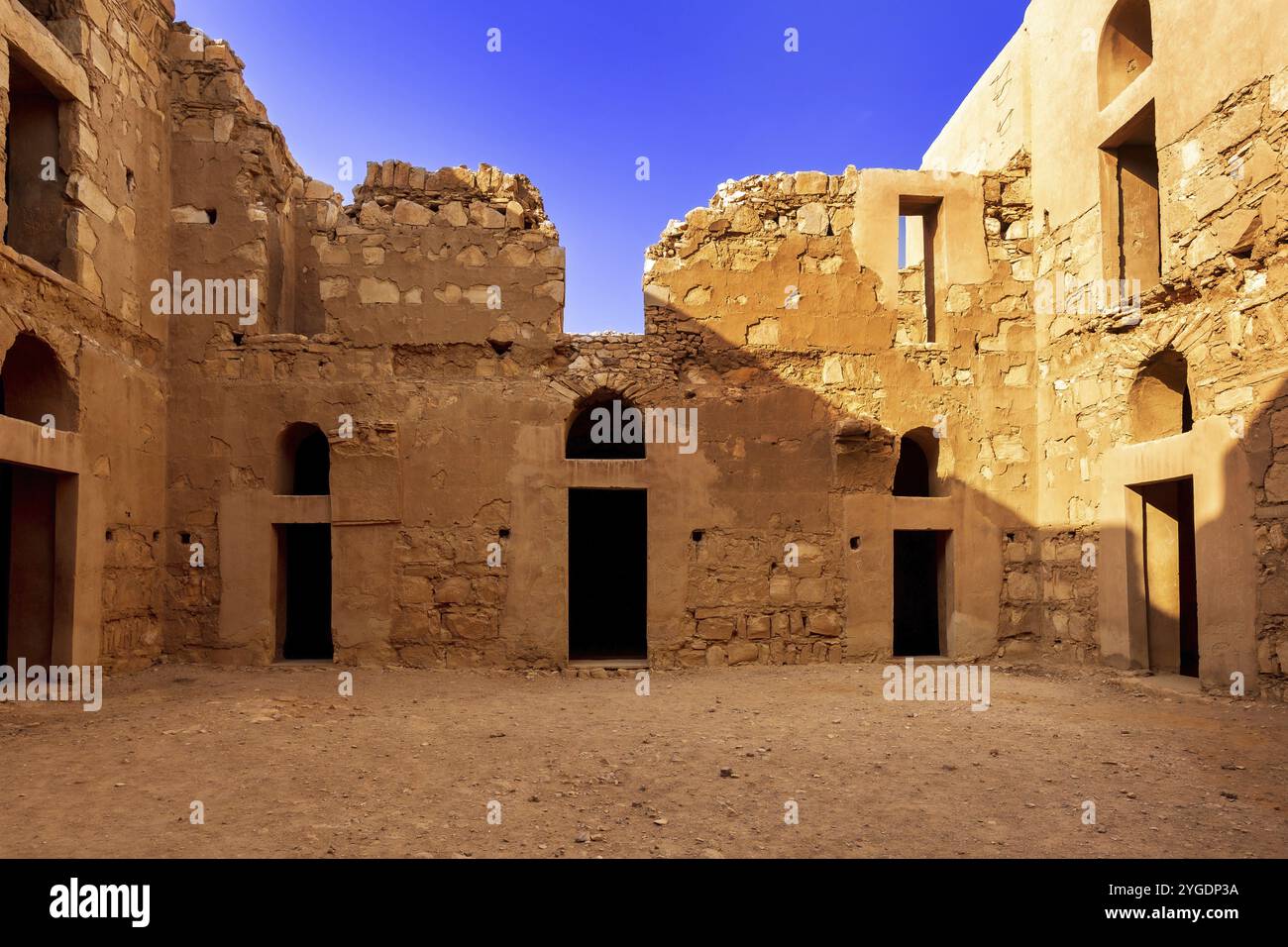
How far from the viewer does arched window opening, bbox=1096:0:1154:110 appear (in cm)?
845

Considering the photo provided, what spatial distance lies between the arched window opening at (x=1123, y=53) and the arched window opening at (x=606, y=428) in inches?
239

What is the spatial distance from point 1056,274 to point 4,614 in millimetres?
11814

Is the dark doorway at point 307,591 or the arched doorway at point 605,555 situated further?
the arched doorway at point 605,555

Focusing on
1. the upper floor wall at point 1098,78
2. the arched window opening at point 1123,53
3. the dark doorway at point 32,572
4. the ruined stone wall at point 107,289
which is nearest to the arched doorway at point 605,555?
the ruined stone wall at point 107,289

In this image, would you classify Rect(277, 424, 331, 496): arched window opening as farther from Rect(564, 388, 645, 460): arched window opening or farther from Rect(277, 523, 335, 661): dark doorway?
Rect(564, 388, 645, 460): arched window opening

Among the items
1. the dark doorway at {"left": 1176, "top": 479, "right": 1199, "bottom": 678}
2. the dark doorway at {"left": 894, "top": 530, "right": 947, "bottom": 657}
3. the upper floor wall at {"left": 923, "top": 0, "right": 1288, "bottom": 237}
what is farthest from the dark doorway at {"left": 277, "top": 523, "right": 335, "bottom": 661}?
the dark doorway at {"left": 1176, "top": 479, "right": 1199, "bottom": 678}

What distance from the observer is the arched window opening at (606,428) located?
9414mm

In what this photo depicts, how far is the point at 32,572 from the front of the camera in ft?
23.5

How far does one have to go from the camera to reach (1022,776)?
15.1 feet

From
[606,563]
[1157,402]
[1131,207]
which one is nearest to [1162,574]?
[1157,402]

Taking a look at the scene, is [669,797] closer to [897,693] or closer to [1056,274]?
[897,693]

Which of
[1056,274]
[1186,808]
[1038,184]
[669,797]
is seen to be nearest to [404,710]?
[669,797]

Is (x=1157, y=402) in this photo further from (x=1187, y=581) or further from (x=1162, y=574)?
(x=1187, y=581)

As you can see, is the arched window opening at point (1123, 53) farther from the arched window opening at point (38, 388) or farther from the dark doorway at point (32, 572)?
the dark doorway at point (32, 572)
